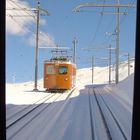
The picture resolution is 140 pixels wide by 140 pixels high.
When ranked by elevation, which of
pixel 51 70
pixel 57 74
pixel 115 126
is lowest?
pixel 115 126

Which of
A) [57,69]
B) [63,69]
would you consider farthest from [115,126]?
[57,69]

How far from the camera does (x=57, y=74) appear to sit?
122 ft

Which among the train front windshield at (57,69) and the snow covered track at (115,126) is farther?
the train front windshield at (57,69)

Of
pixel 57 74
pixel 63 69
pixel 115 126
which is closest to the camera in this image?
pixel 115 126

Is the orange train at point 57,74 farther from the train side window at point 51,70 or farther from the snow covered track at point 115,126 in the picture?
the snow covered track at point 115,126

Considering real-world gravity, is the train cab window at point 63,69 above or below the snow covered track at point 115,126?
above

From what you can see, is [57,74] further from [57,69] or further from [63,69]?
[63,69]

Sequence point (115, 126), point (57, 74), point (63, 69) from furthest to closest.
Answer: point (57, 74) → point (63, 69) → point (115, 126)

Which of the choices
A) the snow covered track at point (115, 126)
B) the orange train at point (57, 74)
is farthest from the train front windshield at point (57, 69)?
the snow covered track at point (115, 126)

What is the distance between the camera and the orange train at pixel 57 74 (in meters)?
37.0

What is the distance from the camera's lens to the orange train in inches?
1457

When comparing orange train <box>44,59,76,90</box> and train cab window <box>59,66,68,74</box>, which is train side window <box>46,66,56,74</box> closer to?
orange train <box>44,59,76,90</box>

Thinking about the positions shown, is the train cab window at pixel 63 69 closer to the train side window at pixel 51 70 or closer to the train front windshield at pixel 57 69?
the train front windshield at pixel 57 69
